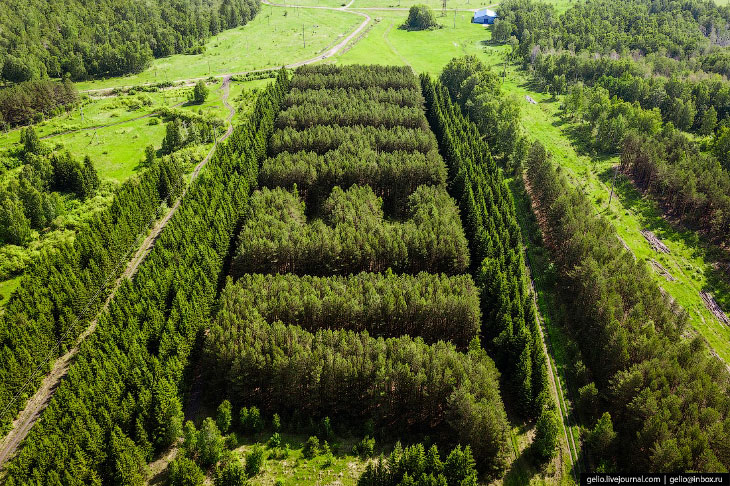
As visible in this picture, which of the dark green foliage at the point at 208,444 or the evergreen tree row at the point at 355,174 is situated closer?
the dark green foliage at the point at 208,444

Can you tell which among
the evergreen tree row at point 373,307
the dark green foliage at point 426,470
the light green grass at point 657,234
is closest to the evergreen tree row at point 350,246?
the evergreen tree row at point 373,307

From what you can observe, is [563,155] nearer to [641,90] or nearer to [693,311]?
[641,90]

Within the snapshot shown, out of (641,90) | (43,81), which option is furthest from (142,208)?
(641,90)

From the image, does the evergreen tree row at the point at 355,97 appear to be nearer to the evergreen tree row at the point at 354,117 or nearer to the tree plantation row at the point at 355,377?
the evergreen tree row at the point at 354,117

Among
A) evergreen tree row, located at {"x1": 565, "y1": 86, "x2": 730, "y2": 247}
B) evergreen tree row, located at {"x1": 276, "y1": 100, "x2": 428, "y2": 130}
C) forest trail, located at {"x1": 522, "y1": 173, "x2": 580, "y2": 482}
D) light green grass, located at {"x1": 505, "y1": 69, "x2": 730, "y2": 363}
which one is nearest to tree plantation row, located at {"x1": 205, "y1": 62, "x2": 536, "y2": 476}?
forest trail, located at {"x1": 522, "y1": 173, "x2": 580, "y2": 482}

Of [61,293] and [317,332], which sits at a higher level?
[61,293]

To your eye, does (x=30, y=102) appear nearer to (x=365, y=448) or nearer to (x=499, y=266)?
(x=499, y=266)

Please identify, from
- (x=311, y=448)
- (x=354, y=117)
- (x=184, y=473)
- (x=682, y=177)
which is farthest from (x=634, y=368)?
(x=354, y=117)
